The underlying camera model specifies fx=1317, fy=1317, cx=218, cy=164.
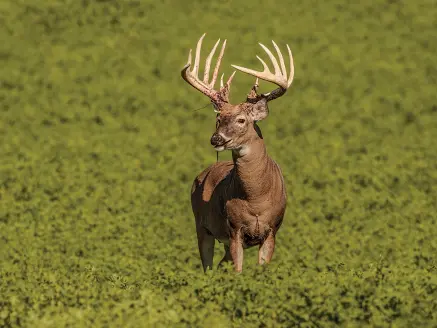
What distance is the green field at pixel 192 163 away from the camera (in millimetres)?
13773

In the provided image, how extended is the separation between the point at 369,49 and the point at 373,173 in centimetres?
778

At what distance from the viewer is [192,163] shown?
2580cm

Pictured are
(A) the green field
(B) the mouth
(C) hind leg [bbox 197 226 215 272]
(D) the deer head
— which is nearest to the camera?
(A) the green field

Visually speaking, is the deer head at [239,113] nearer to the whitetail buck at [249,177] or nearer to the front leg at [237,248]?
the whitetail buck at [249,177]

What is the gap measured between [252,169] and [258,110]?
2.25 ft

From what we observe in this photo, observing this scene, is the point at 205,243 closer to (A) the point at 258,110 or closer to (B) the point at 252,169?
(B) the point at 252,169

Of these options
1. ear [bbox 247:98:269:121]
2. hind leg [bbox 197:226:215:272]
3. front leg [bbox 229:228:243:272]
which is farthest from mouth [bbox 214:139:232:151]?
hind leg [bbox 197:226:215:272]

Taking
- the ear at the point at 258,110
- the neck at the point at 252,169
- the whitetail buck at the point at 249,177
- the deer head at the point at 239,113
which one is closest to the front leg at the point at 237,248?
the whitetail buck at the point at 249,177

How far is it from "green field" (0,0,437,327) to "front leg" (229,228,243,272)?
0.57m

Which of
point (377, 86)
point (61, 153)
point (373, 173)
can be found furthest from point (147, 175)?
point (377, 86)

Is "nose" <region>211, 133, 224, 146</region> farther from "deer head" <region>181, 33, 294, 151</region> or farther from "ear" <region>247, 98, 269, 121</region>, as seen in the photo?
"ear" <region>247, 98, 269, 121</region>

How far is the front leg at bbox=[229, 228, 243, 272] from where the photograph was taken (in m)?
15.2

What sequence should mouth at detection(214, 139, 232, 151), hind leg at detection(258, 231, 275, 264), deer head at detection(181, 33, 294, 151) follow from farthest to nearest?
hind leg at detection(258, 231, 275, 264)
deer head at detection(181, 33, 294, 151)
mouth at detection(214, 139, 232, 151)

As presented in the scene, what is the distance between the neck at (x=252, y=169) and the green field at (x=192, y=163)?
39.5 inches
